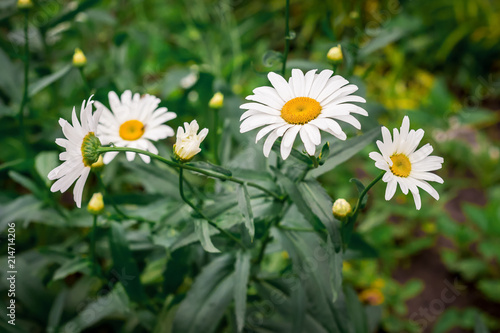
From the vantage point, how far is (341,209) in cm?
67

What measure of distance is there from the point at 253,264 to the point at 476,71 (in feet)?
6.08

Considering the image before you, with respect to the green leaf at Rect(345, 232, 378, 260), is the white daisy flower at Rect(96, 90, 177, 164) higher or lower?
higher

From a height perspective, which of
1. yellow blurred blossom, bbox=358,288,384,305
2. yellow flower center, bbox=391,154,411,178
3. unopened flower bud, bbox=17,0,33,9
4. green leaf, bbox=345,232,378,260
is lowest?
yellow blurred blossom, bbox=358,288,384,305

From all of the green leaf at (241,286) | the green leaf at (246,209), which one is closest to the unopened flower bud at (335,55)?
the green leaf at (246,209)

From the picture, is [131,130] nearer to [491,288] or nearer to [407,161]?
[407,161]

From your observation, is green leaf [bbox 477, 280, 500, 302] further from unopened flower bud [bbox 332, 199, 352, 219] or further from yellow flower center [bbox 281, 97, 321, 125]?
yellow flower center [bbox 281, 97, 321, 125]

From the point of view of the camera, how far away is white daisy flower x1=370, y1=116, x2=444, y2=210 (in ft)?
1.98

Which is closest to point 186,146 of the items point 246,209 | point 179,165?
point 179,165

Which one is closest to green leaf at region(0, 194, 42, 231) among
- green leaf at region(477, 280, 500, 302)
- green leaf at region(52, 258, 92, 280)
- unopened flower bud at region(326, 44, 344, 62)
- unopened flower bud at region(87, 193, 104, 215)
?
green leaf at region(52, 258, 92, 280)

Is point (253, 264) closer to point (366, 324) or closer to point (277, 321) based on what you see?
point (277, 321)

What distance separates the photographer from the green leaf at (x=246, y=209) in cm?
65

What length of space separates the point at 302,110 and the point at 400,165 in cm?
17

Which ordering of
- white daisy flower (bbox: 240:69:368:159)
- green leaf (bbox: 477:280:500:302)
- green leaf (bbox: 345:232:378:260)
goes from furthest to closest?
1. green leaf (bbox: 477:280:500:302)
2. green leaf (bbox: 345:232:378:260)
3. white daisy flower (bbox: 240:69:368:159)

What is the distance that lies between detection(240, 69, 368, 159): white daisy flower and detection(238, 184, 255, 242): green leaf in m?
0.10
